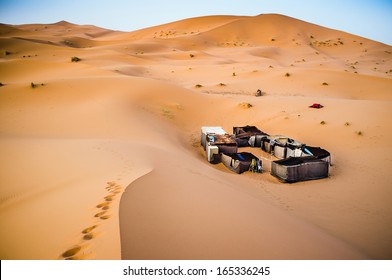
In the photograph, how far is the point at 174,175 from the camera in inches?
282

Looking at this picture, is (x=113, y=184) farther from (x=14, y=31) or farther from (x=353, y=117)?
(x=14, y=31)

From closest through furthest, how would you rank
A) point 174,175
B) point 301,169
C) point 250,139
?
point 174,175 → point 301,169 → point 250,139

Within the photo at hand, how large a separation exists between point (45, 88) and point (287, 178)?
56.6ft

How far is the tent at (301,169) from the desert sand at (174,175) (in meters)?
0.30

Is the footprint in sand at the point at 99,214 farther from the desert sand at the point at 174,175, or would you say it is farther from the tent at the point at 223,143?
the tent at the point at 223,143

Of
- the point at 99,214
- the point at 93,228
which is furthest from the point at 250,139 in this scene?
the point at 93,228

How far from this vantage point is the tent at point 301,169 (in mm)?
10039

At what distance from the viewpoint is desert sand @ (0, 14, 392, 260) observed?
423cm

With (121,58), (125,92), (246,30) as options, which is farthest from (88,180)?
(246,30)

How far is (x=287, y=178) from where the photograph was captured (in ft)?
33.0

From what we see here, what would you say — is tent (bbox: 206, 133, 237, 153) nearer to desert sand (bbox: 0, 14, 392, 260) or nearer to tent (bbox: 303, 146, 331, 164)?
desert sand (bbox: 0, 14, 392, 260)

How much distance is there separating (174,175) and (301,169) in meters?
5.48

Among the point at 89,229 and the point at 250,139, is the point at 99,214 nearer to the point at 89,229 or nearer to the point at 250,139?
the point at 89,229

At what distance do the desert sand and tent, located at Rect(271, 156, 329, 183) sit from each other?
0.98 ft
